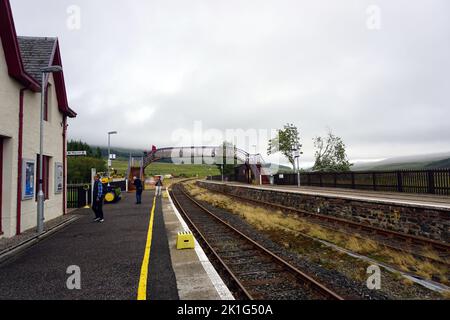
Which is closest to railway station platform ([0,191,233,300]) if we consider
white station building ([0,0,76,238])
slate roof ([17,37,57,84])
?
Answer: white station building ([0,0,76,238])

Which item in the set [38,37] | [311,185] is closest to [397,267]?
[38,37]

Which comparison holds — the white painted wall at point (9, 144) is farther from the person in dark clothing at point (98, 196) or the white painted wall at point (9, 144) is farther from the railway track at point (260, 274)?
the railway track at point (260, 274)

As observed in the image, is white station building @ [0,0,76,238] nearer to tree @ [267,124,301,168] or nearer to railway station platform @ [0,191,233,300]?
railway station platform @ [0,191,233,300]

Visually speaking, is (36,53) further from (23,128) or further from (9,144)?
(9,144)

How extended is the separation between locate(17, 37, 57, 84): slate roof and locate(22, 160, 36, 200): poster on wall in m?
3.22

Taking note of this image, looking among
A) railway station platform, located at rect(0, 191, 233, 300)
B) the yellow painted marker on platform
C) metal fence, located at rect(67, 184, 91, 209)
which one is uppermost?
metal fence, located at rect(67, 184, 91, 209)

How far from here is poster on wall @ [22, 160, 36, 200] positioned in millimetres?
9547

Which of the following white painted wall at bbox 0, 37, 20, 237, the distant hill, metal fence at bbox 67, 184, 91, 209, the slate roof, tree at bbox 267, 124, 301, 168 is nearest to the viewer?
white painted wall at bbox 0, 37, 20, 237

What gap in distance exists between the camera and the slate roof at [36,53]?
10912mm

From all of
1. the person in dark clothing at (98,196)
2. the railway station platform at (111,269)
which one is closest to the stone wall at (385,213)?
the railway station platform at (111,269)

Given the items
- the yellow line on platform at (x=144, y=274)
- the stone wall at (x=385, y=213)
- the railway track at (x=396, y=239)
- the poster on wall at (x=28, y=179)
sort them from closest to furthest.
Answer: the yellow line on platform at (x=144, y=274)
the railway track at (x=396, y=239)
the stone wall at (x=385, y=213)
the poster on wall at (x=28, y=179)

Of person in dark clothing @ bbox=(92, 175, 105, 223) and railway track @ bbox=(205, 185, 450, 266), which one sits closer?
railway track @ bbox=(205, 185, 450, 266)

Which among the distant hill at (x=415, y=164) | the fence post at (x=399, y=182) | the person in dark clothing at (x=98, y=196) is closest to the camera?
the person in dark clothing at (x=98, y=196)
